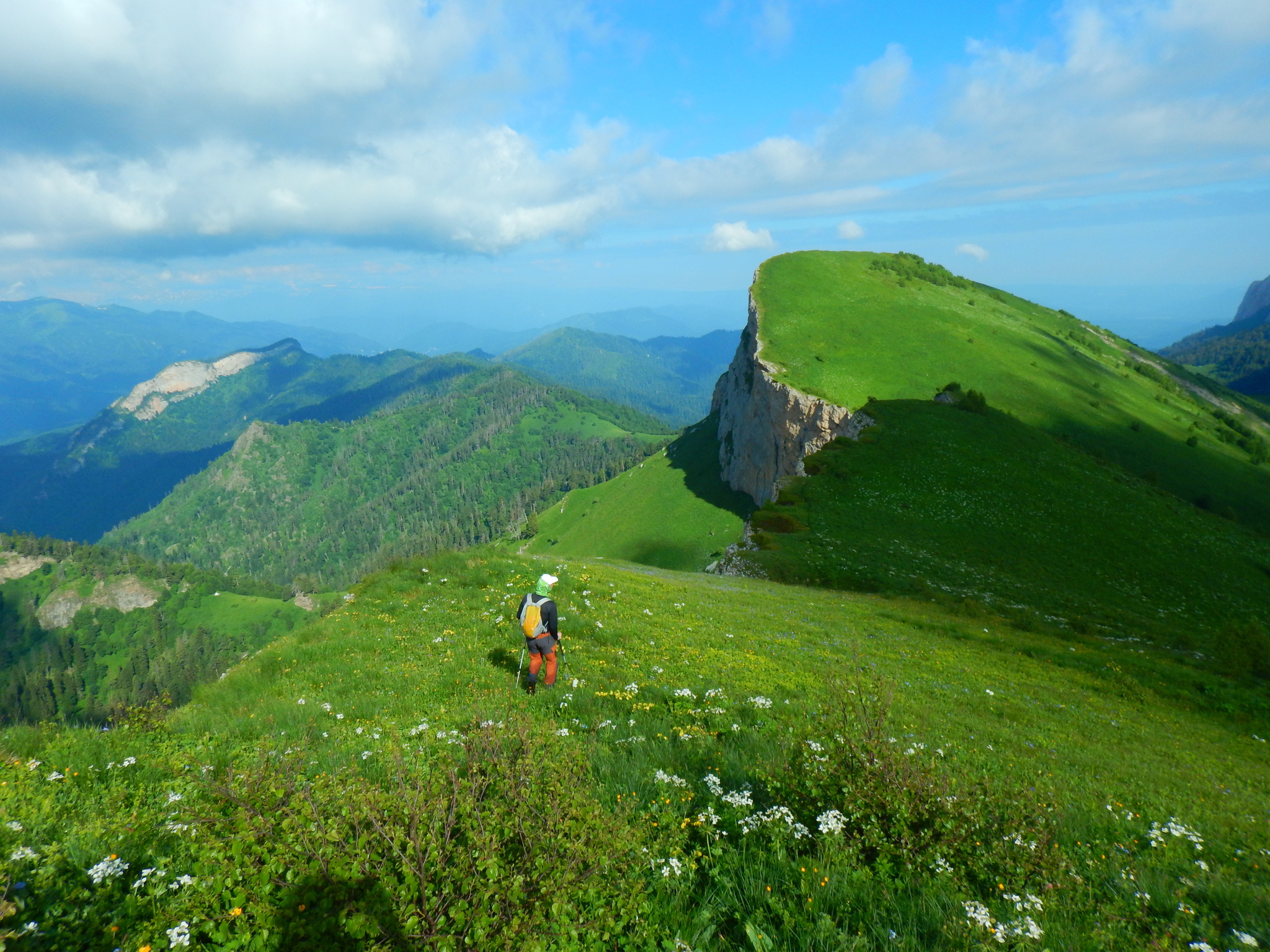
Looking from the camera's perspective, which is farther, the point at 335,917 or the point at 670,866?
the point at 670,866

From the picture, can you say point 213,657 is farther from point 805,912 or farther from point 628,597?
point 805,912

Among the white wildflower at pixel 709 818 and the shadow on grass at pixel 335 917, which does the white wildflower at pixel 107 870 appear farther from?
the white wildflower at pixel 709 818

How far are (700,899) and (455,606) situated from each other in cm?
1550

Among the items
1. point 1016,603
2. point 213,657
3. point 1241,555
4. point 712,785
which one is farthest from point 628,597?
point 213,657

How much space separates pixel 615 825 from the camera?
5215 millimetres

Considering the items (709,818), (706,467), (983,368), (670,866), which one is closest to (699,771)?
(709,818)

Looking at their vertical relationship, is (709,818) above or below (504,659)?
above

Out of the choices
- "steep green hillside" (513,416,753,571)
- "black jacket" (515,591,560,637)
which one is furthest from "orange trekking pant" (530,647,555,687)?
"steep green hillside" (513,416,753,571)

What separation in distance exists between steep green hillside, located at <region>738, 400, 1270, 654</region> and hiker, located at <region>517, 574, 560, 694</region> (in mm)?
24508

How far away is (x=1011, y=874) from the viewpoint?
570cm

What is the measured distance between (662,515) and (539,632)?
8907 centimetres

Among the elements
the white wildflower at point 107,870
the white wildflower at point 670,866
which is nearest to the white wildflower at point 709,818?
the white wildflower at point 670,866

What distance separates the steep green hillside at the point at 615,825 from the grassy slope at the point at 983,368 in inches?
2446

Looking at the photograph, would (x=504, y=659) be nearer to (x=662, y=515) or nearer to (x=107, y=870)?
(x=107, y=870)
